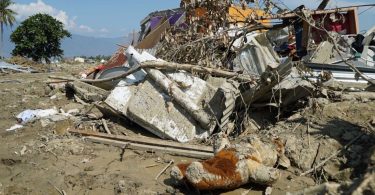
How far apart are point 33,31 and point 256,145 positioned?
33.1 meters

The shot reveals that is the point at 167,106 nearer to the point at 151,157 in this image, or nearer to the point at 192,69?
the point at 192,69

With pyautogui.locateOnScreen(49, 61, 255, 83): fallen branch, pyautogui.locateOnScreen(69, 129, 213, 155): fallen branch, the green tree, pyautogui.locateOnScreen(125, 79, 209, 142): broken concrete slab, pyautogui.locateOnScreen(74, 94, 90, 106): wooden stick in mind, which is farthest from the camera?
the green tree

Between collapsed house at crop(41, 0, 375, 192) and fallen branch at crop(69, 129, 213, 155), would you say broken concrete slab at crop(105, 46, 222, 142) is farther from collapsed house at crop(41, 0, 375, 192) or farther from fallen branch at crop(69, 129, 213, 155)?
fallen branch at crop(69, 129, 213, 155)

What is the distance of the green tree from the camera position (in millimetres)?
34609

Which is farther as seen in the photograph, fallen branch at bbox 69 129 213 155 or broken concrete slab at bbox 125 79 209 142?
broken concrete slab at bbox 125 79 209 142

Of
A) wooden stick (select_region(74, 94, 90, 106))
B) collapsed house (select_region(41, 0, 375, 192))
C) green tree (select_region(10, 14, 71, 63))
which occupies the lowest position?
green tree (select_region(10, 14, 71, 63))

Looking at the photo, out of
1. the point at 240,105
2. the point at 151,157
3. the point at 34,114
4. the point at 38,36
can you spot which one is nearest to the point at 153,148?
the point at 151,157

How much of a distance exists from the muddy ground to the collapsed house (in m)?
0.21

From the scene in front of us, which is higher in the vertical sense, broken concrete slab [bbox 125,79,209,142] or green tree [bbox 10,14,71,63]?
broken concrete slab [bbox 125,79,209,142]

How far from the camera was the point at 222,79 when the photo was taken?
5.98 metres

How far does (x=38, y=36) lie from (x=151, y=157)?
104 ft

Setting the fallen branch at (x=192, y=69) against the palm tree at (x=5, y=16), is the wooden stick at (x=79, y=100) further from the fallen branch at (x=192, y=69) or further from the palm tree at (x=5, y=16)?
the palm tree at (x=5, y=16)

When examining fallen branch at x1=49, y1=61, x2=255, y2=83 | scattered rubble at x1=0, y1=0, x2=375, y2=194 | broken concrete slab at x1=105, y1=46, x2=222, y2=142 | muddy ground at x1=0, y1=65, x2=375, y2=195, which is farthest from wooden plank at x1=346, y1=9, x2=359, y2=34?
broken concrete slab at x1=105, y1=46, x2=222, y2=142

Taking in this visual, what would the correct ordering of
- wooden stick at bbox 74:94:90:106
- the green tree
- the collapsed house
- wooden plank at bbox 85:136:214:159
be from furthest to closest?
the green tree < wooden stick at bbox 74:94:90:106 < wooden plank at bbox 85:136:214:159 < the collapsed house
